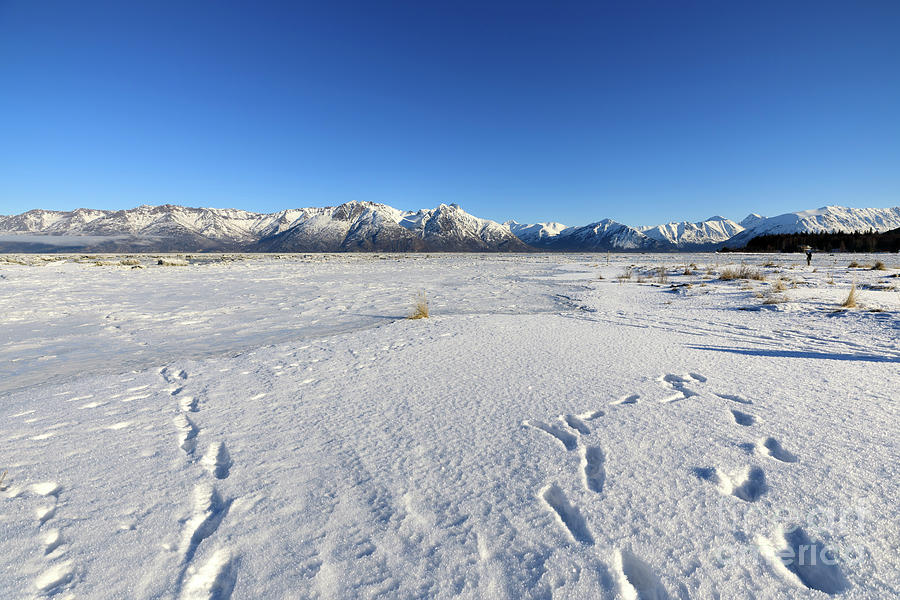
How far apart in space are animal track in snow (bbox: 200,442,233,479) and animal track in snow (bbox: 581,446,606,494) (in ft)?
6.21

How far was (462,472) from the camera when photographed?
202cm

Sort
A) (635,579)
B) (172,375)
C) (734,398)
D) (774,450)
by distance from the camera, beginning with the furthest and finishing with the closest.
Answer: (172,375) < (734,398) < (774,450) < (635,579)

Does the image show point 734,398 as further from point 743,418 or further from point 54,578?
point 54,578

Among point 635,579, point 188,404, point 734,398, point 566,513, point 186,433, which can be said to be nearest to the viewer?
point 635,579

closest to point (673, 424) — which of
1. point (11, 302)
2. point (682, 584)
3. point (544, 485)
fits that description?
point (544, 485)

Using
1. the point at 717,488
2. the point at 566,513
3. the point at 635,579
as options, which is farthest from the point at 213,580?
the point at 717,488

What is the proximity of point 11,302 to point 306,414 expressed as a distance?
12.0m

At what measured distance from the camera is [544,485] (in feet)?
6.15

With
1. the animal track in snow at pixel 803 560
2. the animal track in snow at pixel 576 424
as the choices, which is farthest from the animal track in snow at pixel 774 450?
the animal track in snow at pixel 576 424

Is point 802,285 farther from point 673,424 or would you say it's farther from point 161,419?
point 161,419

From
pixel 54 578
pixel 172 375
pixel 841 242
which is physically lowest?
pixel 172 375

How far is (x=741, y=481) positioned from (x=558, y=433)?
0.92 metres

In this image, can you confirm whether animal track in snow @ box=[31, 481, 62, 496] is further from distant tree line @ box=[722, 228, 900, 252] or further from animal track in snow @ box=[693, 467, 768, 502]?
distant tree line @ box=[722, 228, 900, 252]

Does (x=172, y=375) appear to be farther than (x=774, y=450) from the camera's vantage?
Yes
